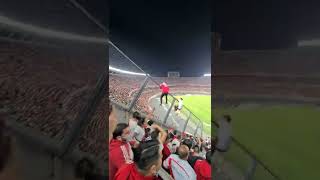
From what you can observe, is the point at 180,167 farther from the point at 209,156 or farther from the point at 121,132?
the point at 121,132

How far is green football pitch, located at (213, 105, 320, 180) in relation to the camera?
240cm

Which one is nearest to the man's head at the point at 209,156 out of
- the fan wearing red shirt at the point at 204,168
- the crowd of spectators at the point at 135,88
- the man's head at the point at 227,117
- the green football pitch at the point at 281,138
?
the fan wearing red shirt at the point at 204,168

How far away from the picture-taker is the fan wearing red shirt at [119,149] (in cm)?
265

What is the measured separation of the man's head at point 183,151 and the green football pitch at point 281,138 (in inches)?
11.0

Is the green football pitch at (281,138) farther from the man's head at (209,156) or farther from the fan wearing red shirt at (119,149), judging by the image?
the fan wearing red shirt at (119,149)

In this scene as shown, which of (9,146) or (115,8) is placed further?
(115,8)

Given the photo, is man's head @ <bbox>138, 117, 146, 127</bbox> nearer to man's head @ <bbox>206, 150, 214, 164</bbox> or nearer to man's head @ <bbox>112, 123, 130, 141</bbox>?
man's head @ <bbox>112, 123, 130, 141</bbox>

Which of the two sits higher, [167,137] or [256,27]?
[256,27]

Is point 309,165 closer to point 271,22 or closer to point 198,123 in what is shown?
point 198,123

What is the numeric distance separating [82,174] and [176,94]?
2.41 feet

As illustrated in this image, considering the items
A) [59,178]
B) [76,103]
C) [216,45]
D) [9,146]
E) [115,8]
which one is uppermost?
[115,8]

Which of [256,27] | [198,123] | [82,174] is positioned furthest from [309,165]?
[82,174]

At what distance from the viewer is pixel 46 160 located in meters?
2.46

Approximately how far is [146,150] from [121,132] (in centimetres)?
18
